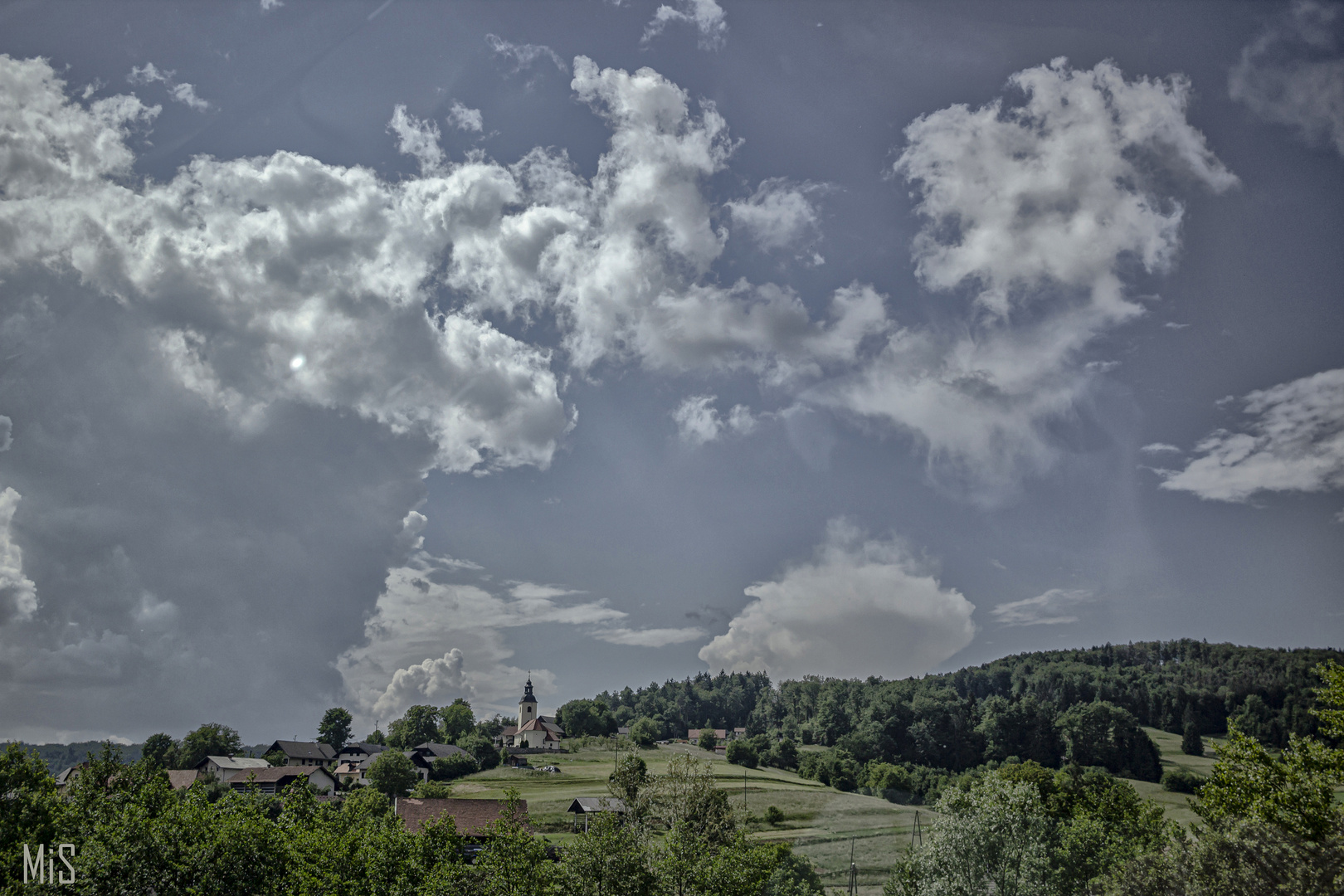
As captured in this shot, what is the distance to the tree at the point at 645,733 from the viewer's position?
146m

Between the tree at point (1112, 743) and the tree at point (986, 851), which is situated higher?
the tree at point (986, 851)

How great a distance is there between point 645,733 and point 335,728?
62.4 m

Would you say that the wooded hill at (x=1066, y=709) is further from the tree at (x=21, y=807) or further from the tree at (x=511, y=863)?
the tree at (x=21, y=807)

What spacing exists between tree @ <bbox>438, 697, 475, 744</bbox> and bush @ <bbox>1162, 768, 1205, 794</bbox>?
11782 cm

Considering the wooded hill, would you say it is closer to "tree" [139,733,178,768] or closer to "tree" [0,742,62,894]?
"tree" [139,733,178,768]

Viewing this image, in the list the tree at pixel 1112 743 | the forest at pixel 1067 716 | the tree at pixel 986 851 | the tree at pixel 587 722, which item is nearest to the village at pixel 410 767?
the tree at pixel 587 722

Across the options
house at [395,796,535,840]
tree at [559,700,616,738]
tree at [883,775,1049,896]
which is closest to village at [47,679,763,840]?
house at [395,796,535,840]

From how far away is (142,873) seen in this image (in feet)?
90.6

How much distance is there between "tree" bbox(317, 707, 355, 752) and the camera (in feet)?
490

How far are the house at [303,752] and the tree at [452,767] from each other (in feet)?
100

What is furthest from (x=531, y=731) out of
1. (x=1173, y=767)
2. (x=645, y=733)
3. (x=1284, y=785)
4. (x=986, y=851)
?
(x=1284, y=785)

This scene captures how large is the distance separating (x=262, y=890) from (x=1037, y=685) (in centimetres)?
17661

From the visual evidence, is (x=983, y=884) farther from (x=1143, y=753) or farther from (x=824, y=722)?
(x=824, y=722)

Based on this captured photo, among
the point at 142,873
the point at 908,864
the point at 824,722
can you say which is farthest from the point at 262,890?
the point at 824,722
